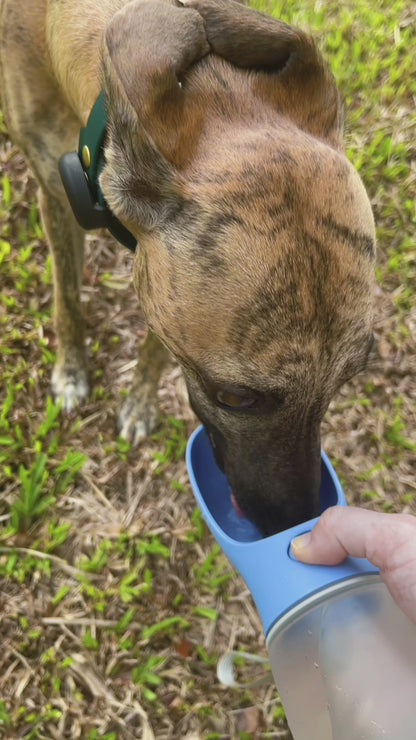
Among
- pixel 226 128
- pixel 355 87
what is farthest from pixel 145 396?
→ pixel 355 87

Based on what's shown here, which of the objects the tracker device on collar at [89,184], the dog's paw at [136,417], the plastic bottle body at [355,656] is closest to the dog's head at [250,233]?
the tracker device on collar at [89,184]

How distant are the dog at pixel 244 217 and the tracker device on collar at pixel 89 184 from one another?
9 centimetres

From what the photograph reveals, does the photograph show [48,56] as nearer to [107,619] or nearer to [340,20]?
[107,619]

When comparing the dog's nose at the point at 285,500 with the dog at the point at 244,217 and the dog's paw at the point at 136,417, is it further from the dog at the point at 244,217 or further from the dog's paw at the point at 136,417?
the dog's paw at the point at 136,417

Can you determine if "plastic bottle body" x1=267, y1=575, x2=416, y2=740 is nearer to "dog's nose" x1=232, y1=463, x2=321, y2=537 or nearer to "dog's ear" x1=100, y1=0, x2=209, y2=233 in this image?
"dog's nose" x1=232, y1=463, x2=321, y2=537

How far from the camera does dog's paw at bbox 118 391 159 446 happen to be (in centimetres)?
313

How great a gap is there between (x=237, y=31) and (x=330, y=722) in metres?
1.92

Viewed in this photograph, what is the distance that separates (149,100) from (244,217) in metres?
0.37

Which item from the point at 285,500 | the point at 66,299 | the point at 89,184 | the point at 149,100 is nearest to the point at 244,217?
the point at 149,100

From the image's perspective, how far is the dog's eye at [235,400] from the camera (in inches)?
67.6

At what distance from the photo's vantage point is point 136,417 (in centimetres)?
312

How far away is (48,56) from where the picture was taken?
2.21m

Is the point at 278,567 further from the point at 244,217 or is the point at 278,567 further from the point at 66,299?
the point at 66,299

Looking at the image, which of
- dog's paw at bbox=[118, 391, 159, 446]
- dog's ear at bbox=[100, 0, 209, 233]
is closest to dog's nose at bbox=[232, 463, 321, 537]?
dog's ear at bbox=[100, 0, 209, 233]
